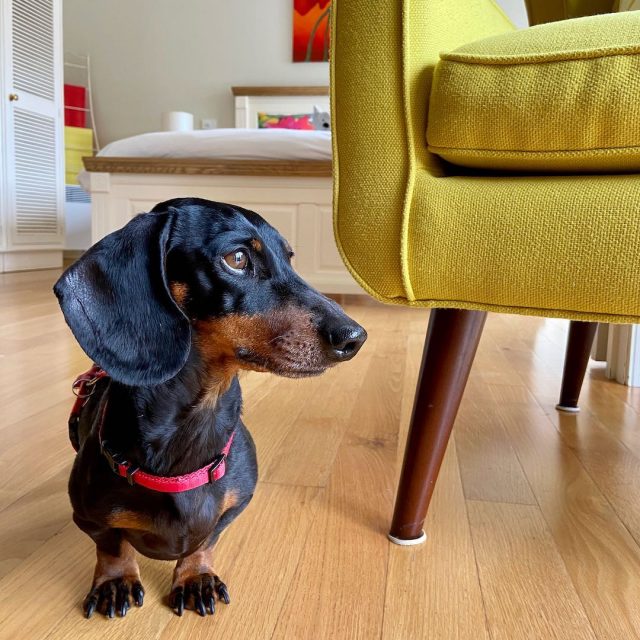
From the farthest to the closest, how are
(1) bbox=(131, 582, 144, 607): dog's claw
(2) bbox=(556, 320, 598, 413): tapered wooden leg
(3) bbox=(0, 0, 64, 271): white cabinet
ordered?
(3) bbox=(0, 0, 64, 271): white cabinet < (2) bbox=(556, 320, 598, 413): tapered wooden leg < (1) bbox=(131, 582, 144, 607): dog's claw

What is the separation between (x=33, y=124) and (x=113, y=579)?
176 inches

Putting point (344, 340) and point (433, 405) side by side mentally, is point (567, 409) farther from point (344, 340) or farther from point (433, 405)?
point (344, 340)

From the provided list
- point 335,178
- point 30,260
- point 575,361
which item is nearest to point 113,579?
point 335,178

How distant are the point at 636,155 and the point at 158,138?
2840 mm

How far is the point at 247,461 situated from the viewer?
0.75 metres

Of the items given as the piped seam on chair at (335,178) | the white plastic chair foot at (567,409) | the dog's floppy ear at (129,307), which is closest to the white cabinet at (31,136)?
the white plastic chair foot at (567,409)

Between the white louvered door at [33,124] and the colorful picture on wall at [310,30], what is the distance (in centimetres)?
180

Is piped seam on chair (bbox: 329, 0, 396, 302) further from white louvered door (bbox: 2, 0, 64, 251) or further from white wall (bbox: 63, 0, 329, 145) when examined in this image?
white wall (bbox: 63, 0, 329, 145)

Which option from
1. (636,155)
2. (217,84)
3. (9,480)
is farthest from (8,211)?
(636,155)

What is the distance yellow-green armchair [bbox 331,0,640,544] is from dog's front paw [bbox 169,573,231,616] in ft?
0.82

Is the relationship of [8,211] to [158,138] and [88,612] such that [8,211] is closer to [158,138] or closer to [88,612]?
[158,138]

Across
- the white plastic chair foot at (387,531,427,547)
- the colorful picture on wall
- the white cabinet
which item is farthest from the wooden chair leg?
the colorful picture on wall

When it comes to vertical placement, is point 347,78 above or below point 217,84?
below

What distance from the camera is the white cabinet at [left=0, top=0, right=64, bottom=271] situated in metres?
4.19
